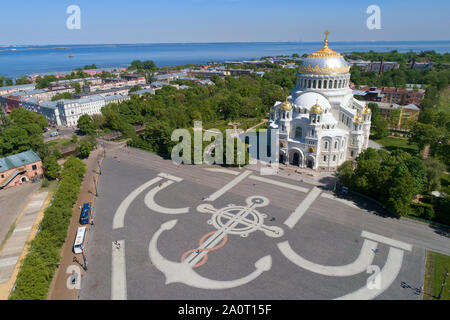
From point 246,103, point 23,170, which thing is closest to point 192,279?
point 23,170

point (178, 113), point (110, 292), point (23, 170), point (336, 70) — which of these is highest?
point (336, 70)

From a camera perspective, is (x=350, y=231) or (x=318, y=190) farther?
Result: (x=318, y=190)

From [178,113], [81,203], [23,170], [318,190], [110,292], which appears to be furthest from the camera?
[178,113]

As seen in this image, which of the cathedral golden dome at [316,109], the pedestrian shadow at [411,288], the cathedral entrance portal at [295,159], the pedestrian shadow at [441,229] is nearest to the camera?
the pedestrian shadow at [411,288]

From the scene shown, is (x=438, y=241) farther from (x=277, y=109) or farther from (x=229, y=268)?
(x=277, y=109)

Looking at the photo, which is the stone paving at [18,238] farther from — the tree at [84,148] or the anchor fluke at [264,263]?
the anchor fluke at [264,263]

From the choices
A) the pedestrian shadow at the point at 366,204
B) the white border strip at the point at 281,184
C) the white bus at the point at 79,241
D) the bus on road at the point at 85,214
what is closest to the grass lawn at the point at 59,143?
the bus on road at the point at 85,214

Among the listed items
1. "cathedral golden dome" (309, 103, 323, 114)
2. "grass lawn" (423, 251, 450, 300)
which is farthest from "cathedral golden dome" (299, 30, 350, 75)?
"grass lawn" (423, 251, 450, 300)

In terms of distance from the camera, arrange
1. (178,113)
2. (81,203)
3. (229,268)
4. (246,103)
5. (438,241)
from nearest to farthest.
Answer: (229,268) < (438,241) < (81,203) < (178,113) < (246,103)
